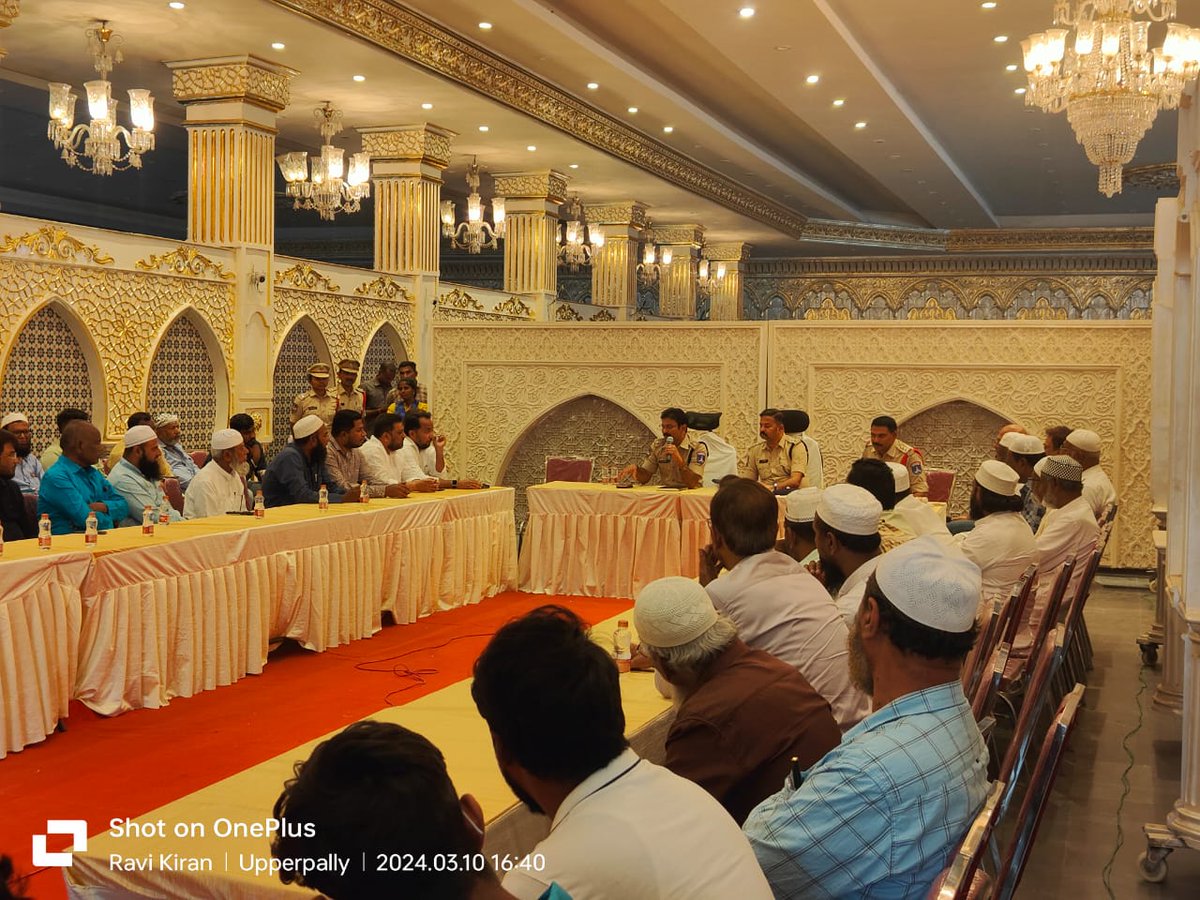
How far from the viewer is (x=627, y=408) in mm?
11148

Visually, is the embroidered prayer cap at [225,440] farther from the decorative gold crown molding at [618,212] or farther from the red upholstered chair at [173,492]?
the decorative gold crown molding at [618,212]

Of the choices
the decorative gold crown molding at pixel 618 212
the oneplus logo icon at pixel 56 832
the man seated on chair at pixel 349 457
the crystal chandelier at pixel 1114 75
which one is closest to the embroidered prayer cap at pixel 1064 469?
the crystal chandelier at pixel 1114 75

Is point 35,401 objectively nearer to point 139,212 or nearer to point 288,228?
point 139,212

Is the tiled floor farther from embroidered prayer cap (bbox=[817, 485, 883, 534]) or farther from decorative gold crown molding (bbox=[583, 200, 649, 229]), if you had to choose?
decorative gold crown molding (bbox=[583, 200, 649, 229])

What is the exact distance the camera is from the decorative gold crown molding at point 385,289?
12094mm

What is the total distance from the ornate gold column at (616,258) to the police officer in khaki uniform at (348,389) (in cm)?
754

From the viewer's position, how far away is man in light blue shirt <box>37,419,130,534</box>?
18.7ft

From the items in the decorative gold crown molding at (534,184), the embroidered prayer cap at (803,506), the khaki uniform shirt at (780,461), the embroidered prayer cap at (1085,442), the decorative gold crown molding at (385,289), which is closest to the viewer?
the embroidered prayer cap at (803,506)

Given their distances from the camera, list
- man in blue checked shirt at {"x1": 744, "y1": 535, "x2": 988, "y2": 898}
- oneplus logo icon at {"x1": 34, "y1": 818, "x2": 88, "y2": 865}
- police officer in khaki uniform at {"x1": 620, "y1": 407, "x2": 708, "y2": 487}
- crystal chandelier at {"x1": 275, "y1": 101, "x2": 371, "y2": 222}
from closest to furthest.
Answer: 1. man in blue checked shirt at {"x1": 744, "y1": 535, "x2": 988, "y2": 898}
2. oneplus logo icon at {"x1": 34, "y1": 818, "x2": 88, "y2": 865}
3. police officer in khaki uniform at {"x1": 620, "y1": 407, "x2": 708, "y2": 487}
4. crystal chandelier at {"x1": 275, "y1": 101, "x2": 371, "y2": 222}

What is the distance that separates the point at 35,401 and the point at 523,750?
8002 millimetres

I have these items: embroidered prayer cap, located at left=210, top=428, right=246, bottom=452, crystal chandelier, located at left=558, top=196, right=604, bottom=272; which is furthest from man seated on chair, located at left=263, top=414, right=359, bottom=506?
crystal chandelier, located at left=558, top=196, right=604, bottom=272

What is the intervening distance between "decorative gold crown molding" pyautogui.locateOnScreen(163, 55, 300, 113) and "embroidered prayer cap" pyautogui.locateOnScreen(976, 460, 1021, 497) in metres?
7.68

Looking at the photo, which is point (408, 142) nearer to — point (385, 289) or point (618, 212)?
point (385, 289)

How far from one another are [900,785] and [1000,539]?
350 centimetres
